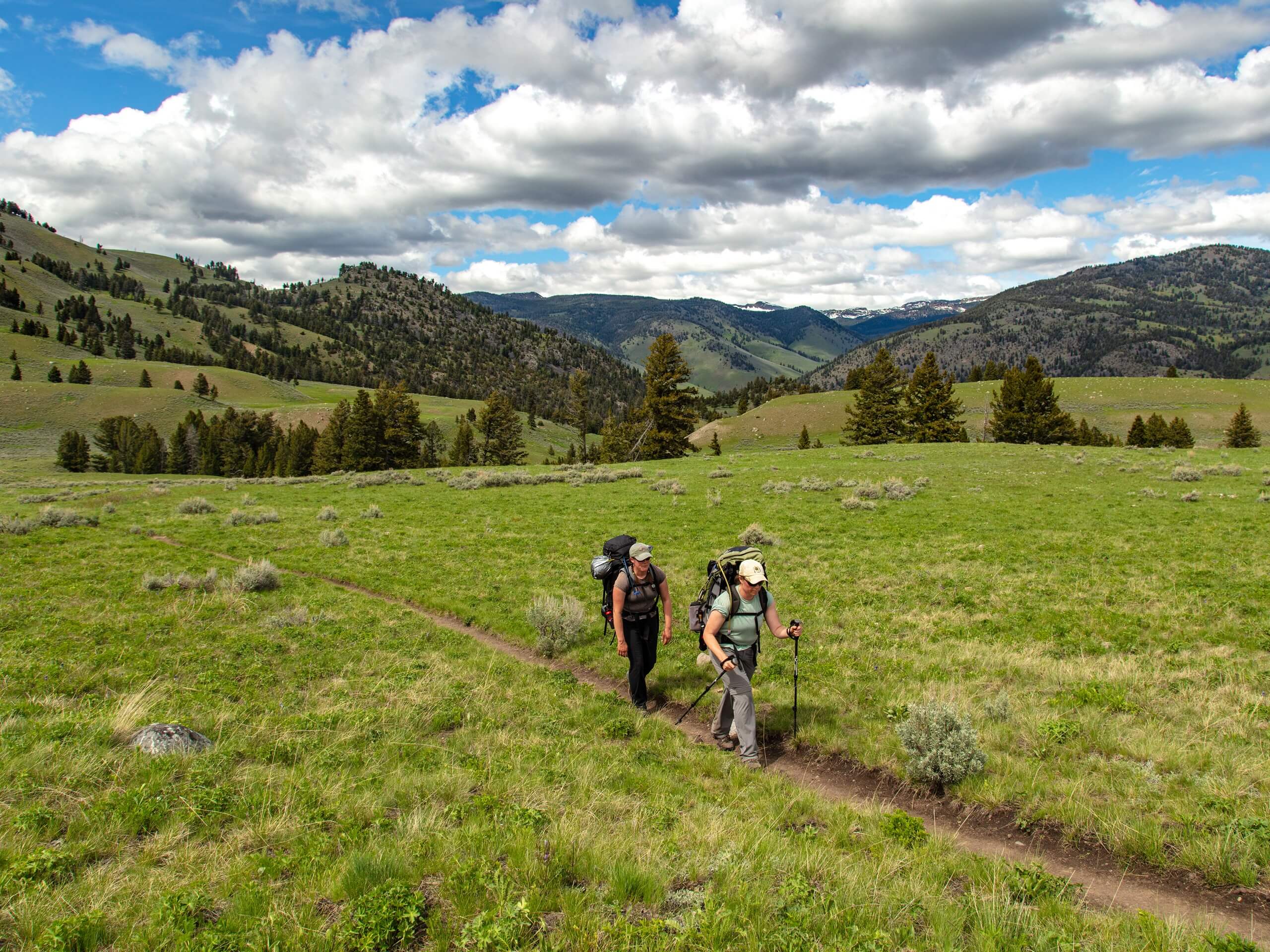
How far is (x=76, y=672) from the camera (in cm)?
1044

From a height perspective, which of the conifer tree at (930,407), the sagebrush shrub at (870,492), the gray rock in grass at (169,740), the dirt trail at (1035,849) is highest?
the conifer tree at (930,407)

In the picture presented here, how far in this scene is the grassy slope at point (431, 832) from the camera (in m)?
4.66

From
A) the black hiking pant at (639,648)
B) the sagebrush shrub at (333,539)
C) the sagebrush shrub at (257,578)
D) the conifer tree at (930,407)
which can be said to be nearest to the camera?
the black hiking pant at (639,648)

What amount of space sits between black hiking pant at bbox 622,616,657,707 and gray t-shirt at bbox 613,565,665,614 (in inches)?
9.4

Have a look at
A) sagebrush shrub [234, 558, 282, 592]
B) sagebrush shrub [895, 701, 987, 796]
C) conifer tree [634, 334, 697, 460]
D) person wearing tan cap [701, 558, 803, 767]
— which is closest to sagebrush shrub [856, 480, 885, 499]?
person wearing tan cap [701, 558, 803, 767]

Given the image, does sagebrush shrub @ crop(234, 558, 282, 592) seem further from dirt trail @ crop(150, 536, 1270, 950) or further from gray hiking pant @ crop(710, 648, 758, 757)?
gray hiking pant @ crop(710, 648, 758, 757)

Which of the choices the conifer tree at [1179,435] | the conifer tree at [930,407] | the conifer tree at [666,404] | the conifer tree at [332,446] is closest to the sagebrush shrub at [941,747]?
the conifer tree at [666,404]

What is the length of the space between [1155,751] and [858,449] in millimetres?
47583

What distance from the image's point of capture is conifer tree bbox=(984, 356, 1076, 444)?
78.6 meters

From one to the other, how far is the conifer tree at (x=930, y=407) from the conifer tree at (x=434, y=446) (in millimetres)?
85994

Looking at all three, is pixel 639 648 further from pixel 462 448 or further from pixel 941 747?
pixel 462 448

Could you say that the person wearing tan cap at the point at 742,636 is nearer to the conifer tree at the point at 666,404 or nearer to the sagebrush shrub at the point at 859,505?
the sagebrush shrub at the point at 859,505

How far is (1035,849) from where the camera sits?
6.69 meters

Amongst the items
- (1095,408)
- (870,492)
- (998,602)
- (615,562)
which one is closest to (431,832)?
(615,562)
